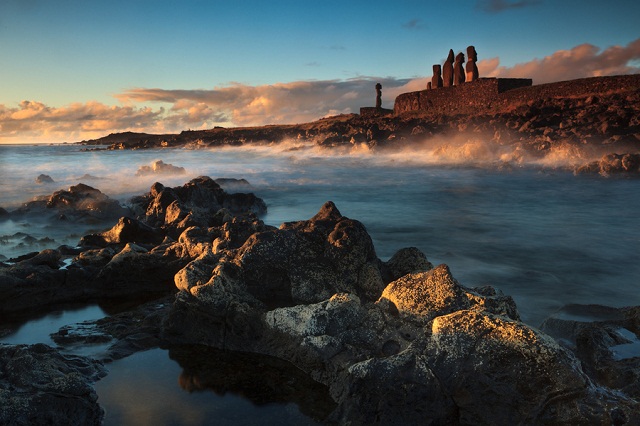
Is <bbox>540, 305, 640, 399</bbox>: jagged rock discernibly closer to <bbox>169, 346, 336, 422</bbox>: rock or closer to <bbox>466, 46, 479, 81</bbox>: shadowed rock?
<bbox>169, 346, 336, 422</bbox>: rock

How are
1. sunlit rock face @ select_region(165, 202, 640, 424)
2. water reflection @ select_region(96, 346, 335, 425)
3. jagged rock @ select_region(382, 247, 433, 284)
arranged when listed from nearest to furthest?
sunlit rock face @ select_region(165, 202, 640, 424), water reflection @ select_region(96, 346, 335, 425), jagged rock @ select_region(382, 247, 433, 284)

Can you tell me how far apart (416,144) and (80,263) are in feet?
96.2

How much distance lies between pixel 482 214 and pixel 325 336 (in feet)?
35.8

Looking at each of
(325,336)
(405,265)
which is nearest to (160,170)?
(405,265)

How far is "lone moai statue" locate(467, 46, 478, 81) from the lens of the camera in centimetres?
4662

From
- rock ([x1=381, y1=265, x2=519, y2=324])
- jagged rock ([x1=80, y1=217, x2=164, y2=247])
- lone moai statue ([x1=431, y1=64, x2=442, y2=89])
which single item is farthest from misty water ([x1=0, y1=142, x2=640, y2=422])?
lone moai statue ([x1=431, y1=64, x2=442, y2=89])

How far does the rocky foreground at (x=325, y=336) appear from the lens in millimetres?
3301

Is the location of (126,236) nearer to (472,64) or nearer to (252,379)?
(252,379)

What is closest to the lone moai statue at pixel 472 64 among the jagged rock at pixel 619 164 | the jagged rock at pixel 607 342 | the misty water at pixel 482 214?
the misty water at pixel 482 214

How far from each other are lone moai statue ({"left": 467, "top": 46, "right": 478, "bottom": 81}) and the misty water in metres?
20.1

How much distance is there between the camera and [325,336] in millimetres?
4184

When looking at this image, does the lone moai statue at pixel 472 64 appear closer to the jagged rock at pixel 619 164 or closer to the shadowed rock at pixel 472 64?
the shadowed rock at pixel 472 64

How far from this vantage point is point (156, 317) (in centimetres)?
534

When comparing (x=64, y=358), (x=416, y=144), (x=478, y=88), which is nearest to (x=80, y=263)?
(x=64, y=358)
